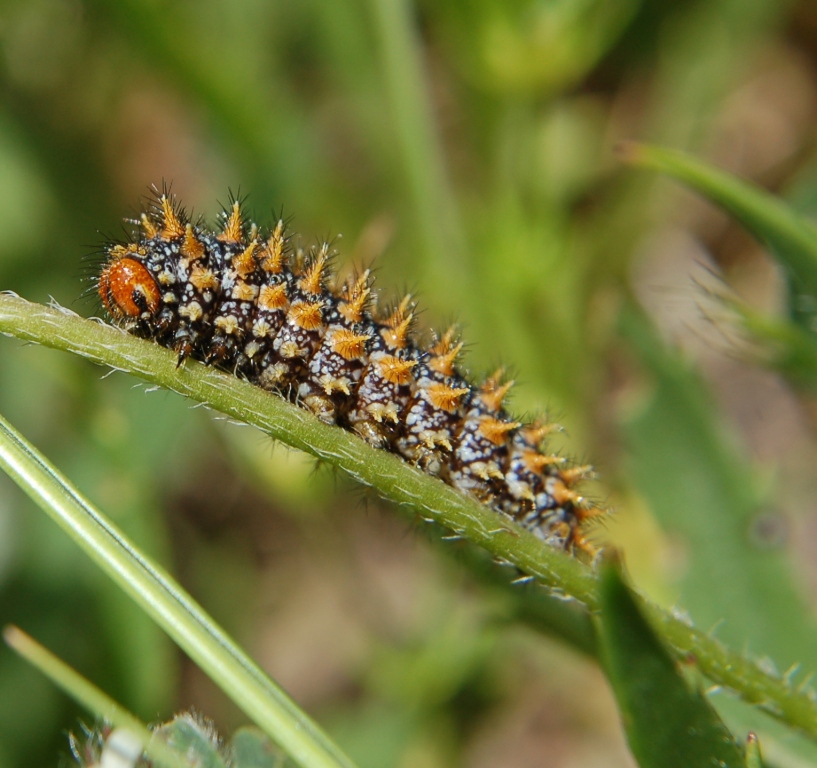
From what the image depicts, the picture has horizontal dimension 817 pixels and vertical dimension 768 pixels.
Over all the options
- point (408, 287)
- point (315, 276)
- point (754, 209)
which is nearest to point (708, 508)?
point (754, 209)

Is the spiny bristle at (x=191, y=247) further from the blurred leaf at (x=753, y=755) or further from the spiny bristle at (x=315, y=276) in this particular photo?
the blurred leaf at (x=753, y=755)

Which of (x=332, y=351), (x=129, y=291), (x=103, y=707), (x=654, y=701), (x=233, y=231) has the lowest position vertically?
(x=103, y=707)

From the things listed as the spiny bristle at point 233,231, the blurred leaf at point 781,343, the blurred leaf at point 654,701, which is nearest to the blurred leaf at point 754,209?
the blurred leaf at point 781,343

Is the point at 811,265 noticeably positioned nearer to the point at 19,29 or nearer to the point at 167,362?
the point at 167,362

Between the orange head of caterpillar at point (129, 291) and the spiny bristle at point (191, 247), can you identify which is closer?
the orange head of caterpillar at point (129, 291)

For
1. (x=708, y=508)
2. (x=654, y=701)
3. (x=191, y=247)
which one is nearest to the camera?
(x=654, y=701)

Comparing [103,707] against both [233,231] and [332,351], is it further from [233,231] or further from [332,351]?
[233,231]
